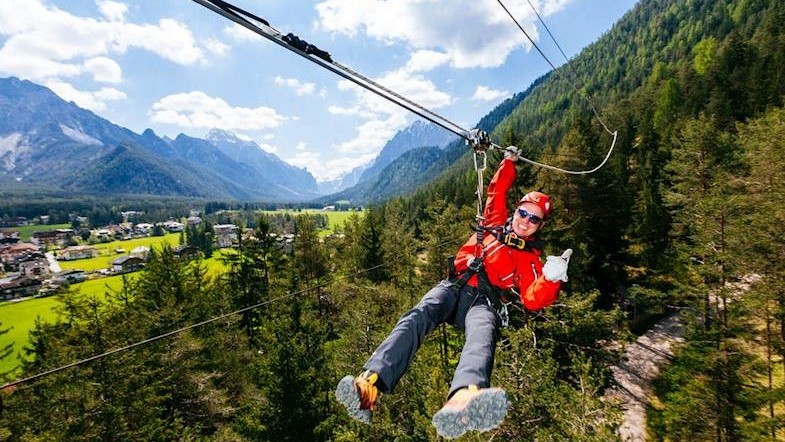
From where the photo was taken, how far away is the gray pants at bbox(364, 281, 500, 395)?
4.20 metres

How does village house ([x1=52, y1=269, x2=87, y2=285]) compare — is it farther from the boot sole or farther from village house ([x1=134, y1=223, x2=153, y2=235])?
the boot sole

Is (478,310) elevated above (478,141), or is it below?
below

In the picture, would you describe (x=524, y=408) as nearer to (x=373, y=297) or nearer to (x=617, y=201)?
(x=373, y=297)

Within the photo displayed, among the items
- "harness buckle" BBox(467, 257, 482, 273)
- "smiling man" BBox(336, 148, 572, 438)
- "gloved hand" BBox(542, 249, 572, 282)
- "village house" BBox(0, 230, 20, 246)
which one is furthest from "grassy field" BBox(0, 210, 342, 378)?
"village house" BBox(0, 230, 20, 246)

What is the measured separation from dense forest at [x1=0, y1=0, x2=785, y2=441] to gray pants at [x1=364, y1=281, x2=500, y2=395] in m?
1.36

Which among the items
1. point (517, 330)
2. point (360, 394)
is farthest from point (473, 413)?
point (517, 330)

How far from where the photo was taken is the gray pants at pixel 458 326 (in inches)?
165

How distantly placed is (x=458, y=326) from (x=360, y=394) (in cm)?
203

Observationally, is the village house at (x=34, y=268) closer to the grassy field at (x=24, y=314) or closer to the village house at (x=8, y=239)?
the grassy field at (x=24, y=314)

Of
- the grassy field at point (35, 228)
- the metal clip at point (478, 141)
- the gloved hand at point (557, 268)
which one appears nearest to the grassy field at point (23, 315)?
the metal clip at point (478, 141)

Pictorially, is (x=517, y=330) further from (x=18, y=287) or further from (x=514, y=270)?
(x=18, y=287)

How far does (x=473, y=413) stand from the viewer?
3.78 metres

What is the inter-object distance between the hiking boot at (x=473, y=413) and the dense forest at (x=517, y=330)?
6.94ft

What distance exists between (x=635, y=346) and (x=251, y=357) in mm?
23870
